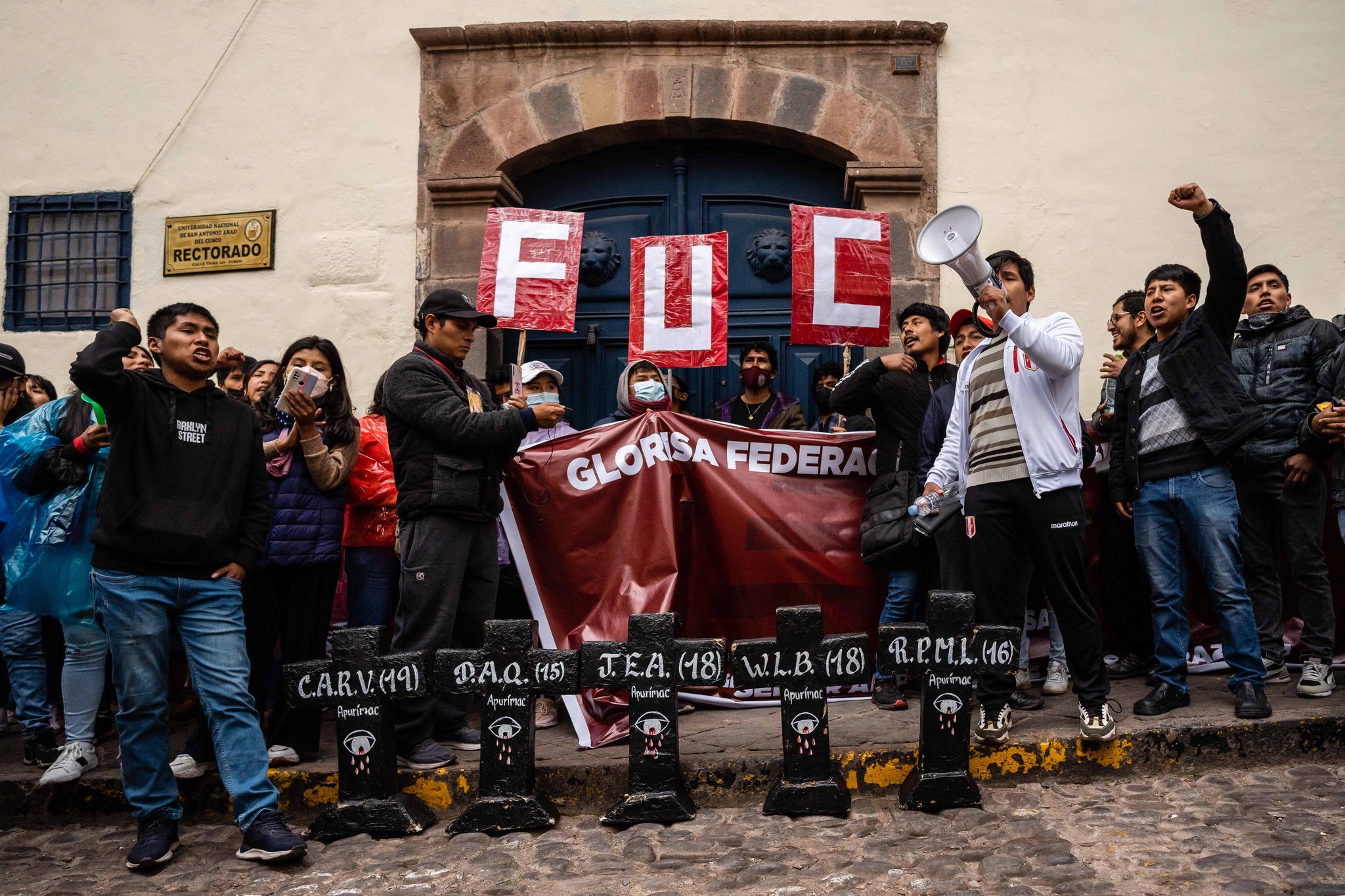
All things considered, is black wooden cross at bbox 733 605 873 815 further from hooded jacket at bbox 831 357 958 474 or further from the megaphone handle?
hooded jacket at bbox 831 357 958 474

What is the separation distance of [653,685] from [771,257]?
4.01 meters

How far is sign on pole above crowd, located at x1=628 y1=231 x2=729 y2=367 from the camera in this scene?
5.98 meters

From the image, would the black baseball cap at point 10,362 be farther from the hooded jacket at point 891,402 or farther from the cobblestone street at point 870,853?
the hooded jacket at point 891,402

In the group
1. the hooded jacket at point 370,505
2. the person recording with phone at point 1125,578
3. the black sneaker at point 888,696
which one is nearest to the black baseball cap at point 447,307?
the hooded jacket at point 370,505

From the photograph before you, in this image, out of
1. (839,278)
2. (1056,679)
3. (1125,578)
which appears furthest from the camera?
(839,278)

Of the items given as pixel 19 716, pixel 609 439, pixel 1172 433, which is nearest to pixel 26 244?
pixel 19 716

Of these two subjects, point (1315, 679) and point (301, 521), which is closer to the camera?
point (301, 521)

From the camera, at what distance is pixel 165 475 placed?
4.03 m

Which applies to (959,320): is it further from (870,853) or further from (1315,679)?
(870,853)

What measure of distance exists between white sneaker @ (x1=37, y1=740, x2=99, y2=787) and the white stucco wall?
316 cm

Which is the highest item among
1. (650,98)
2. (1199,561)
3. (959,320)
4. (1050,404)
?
A: (650,98)

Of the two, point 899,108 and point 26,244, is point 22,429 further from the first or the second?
point 899,108

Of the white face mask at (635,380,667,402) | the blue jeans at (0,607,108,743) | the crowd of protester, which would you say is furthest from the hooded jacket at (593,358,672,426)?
the blue jeans at (0,607,108,743)

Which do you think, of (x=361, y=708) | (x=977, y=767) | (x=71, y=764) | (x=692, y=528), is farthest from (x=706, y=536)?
(x=71, y=764)
